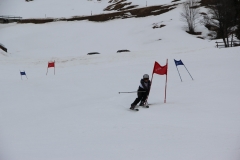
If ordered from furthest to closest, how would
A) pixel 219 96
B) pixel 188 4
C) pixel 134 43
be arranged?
pixel 188 4 → pixel 134 43 → pixel 219 96

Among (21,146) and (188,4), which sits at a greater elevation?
(188,4)

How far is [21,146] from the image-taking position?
734cm

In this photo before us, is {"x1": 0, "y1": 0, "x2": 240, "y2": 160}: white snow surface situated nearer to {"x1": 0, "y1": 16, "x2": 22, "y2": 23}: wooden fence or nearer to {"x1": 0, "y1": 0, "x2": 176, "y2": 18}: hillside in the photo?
{"x1": 0, "y1": 0, "x2": 176, "y2": 18}: hillside

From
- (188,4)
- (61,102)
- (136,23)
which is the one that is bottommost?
(61,102)

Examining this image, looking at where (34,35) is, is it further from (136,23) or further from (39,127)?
(39,127)

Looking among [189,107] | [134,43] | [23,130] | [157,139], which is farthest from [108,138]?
[134,43]

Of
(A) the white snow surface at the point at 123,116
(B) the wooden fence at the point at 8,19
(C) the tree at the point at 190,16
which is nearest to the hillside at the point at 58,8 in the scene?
(B) the wooden fence at the point at 8,19

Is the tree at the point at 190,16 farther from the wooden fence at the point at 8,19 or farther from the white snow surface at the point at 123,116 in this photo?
the wooden fence at the point at 8,19

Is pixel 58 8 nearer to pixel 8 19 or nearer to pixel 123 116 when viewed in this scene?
pixel 8 19

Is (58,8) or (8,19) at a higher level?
(58,8)

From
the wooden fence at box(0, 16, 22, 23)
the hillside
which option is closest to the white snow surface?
the hillside

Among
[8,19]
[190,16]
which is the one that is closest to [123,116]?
[190,16]

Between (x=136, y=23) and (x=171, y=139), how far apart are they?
5576 centimetres

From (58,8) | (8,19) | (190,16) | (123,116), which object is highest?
(58,8)
